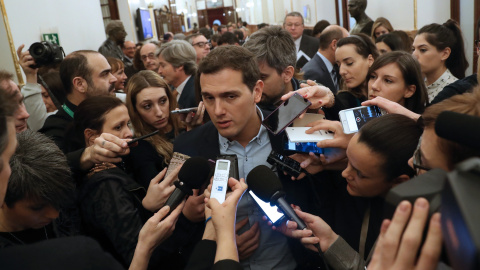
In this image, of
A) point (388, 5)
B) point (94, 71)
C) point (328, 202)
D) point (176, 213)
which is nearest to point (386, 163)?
point (328, 202)

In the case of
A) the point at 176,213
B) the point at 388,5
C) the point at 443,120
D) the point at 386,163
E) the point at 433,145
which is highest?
the point at 388,5

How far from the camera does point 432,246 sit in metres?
0.73

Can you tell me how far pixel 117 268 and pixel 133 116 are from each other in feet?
6.38

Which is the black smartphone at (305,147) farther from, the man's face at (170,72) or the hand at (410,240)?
the man's face at (170,72)

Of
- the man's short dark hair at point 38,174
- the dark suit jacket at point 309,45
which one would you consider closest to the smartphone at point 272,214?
the man's short dark hair at point 38,174

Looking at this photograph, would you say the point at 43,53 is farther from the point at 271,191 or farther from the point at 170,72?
the point at 271,191

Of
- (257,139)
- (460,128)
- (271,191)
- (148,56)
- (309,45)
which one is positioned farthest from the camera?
(309,45)

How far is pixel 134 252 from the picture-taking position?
1.58 metres

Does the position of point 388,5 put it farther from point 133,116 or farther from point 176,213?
point 176,213

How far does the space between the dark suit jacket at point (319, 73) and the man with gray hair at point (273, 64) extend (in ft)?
4.18

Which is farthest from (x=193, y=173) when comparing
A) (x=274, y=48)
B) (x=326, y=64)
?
(x=326, y=64)

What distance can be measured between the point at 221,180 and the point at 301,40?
499 centimetres

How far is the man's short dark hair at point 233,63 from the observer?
1.76 metres

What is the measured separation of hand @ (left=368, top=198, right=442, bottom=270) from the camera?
2.39 feet
